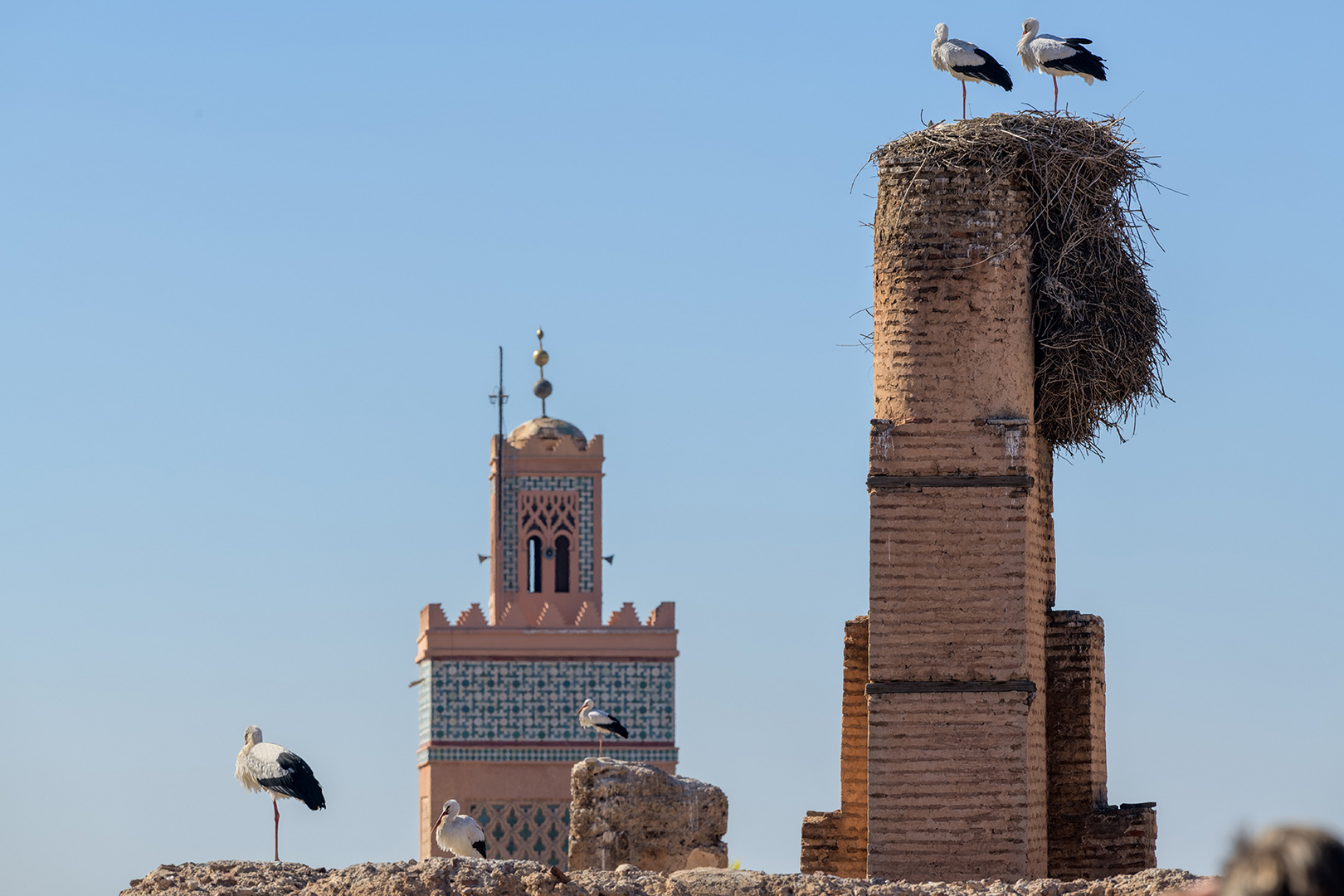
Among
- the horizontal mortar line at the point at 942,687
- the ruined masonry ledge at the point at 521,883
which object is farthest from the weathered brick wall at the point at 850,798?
the ruined masonry ledge at the point at 521,883

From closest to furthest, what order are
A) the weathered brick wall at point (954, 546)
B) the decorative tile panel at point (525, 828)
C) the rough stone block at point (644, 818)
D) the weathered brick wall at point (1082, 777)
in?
1. the weathered brick wall at point (954, 546)
2. the weathered brick wall at point (1082, 777)
3. the rough stone block at point (644, 818)
4. the decorative tile panel at point (525, 828)

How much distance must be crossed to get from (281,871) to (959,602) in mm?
3124

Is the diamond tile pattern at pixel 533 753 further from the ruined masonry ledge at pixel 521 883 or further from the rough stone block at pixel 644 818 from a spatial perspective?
the ruined masonry ledge at pixel 521 883

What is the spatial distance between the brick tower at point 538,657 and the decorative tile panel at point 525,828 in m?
0.21

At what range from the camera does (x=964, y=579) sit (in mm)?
8773

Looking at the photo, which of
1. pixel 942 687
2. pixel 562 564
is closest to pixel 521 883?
pixel 942 687

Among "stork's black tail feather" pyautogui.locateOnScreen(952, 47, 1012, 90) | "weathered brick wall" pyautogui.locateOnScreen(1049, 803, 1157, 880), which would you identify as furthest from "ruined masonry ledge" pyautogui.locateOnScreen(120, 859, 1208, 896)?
"stork's black tail feather" pyautogui.locateOnScreen(952, 47, 1012, 90)

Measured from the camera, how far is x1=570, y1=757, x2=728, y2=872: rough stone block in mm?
9789

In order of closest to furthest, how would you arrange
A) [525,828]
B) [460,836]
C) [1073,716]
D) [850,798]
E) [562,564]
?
[1073,716], [850,798], [460,836], [525,828], [562,564]

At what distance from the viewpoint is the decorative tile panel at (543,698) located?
26562mm

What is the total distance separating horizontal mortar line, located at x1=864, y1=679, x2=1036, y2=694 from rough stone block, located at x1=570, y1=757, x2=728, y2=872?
1468mm

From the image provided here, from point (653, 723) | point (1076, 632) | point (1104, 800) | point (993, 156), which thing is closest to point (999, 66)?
point (993, 156)

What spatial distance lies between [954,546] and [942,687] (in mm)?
581

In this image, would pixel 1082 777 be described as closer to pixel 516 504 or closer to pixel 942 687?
pixel 942 687
